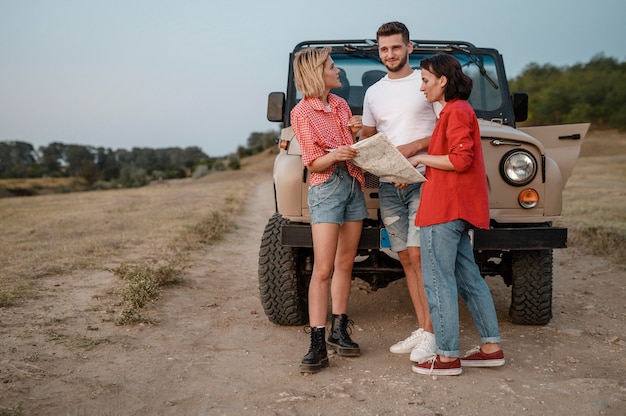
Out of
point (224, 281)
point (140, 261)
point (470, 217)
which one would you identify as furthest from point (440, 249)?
point (140, 261)

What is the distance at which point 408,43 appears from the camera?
13.4 feet

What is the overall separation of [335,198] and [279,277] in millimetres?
1069

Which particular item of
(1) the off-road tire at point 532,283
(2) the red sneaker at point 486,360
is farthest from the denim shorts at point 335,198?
(1) the off-road tire at point 532,283

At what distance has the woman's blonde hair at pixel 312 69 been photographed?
3891mm

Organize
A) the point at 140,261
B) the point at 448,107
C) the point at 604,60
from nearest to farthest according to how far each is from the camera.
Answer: the point at 448,107 → the point at 140,261 → the point at 604,60

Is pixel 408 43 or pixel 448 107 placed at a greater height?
pixel 408 43

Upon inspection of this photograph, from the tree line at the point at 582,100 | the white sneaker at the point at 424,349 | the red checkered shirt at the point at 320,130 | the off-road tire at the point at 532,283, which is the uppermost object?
the tree line at the point at 582,100

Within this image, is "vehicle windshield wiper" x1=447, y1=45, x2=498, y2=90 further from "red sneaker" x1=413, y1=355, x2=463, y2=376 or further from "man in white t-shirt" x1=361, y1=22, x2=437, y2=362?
"red sneaker" x1=413, y1=355, x2=463, y2=376

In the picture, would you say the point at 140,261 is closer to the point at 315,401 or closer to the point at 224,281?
the point at 224,281

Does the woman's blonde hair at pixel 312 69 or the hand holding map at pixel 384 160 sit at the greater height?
the woman's blonde hair at pixel 312 69

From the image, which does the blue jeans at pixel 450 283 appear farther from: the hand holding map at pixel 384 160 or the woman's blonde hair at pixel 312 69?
the woman's blonde hair at pixel 312 69

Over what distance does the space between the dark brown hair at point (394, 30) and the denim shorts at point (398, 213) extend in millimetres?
883

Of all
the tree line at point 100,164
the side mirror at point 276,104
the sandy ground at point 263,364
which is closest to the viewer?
the sandy ground at point 263,364

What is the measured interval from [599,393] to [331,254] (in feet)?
5.34
